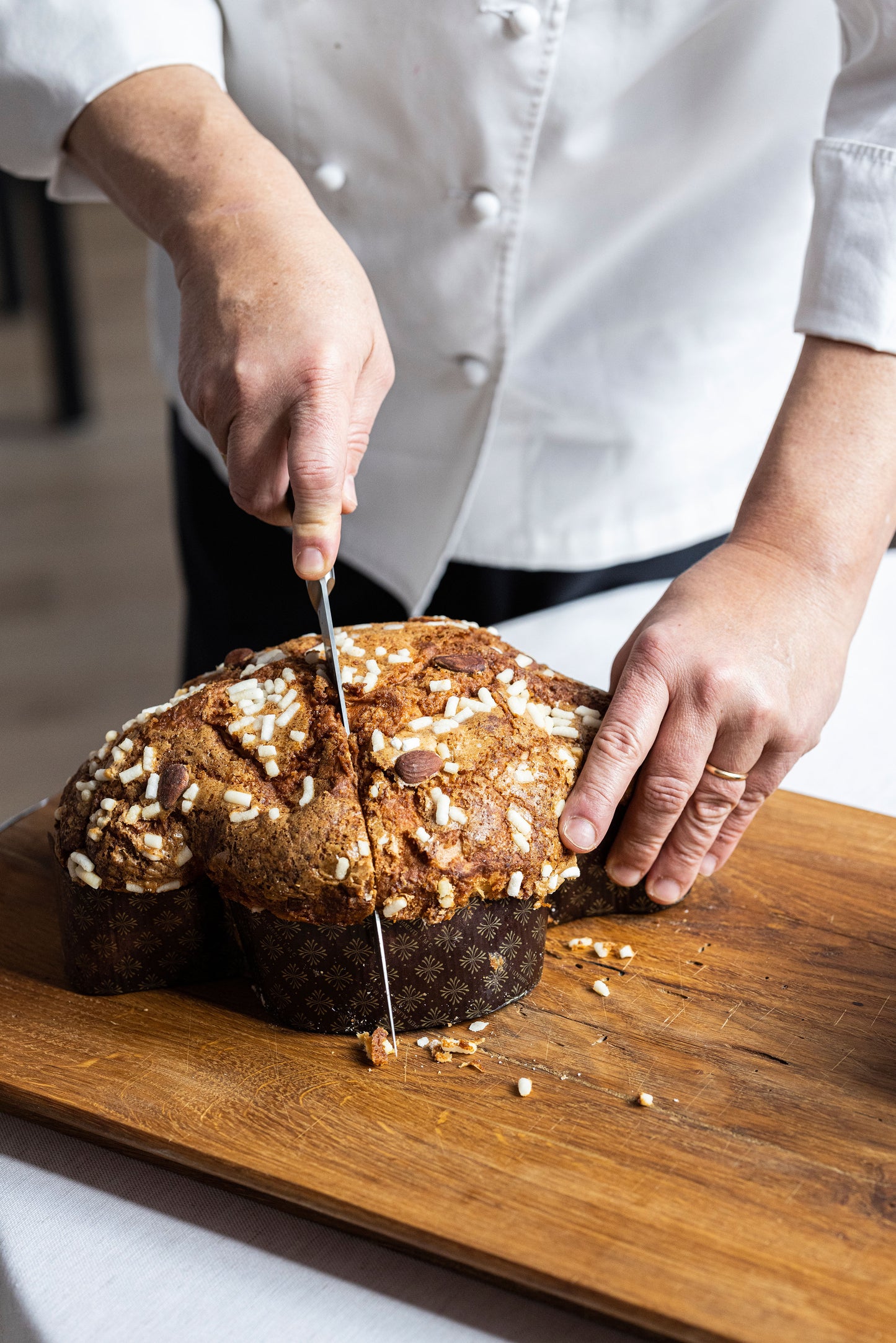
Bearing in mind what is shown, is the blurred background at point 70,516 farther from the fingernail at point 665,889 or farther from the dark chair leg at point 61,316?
the fingernail at point 665,889

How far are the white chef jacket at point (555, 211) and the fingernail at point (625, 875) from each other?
558 mm

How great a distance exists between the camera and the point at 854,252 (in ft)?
Answer: 4.03

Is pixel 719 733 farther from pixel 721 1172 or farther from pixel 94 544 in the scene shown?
pixel 94 544

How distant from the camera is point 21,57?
1.28m

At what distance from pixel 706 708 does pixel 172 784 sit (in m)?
0.50

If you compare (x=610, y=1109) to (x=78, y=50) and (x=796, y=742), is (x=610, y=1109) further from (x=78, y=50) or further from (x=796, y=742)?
(x=78, y=50)

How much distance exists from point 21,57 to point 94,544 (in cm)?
355

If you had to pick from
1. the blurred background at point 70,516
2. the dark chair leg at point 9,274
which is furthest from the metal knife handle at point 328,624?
the dark chair leg at point 9,274

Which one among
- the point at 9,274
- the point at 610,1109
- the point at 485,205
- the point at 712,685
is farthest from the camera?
the point at 9,274

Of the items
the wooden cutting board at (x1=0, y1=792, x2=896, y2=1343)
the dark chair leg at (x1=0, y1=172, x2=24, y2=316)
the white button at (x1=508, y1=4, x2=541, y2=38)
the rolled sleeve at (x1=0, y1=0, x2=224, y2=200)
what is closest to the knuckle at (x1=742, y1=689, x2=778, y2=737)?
the wooden cutting board at (x1=0, y1=792, x2=896, y2=1343)

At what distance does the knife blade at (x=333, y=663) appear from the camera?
1098mm

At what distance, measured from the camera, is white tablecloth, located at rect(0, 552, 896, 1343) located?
2.88ft

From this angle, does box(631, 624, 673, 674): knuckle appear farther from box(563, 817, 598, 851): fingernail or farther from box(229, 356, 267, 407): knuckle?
box(229, 356, 267, 407): knuckle

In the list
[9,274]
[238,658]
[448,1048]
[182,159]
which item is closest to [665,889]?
[448,1048]
